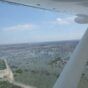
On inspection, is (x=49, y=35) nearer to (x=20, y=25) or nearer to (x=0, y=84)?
(x=20, y=25)

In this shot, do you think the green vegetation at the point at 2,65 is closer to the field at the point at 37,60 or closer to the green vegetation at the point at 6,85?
the field at the point at 37,60

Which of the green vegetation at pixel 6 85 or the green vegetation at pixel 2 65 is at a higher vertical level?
the green vegetation at pixel 2 65

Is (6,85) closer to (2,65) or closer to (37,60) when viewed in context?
(2,65)

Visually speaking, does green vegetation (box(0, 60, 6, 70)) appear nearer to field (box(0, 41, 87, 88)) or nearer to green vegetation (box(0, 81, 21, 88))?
field (box(0, 41, 87, 88))

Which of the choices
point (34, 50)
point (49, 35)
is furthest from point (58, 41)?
point (34, 50)

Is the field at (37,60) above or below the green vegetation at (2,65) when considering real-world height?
below

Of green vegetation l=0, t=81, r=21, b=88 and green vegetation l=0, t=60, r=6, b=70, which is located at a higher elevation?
green vegetation l=0, t=60, r=6, b=70

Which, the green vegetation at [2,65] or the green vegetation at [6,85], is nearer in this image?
the green vegetation at [2,65]

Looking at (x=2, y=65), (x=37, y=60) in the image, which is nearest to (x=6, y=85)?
(x=2, y=65)

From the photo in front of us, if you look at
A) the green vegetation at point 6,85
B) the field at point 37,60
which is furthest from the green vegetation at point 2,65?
the green vegetation at point 6,85

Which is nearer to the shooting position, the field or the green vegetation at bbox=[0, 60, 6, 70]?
the green vegetation at bbox=[0, 60, 6, 70]

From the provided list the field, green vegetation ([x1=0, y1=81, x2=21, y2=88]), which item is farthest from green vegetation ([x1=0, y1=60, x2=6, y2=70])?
green vegetation ([x1=0, y1=81, x2=21, y2=88])
